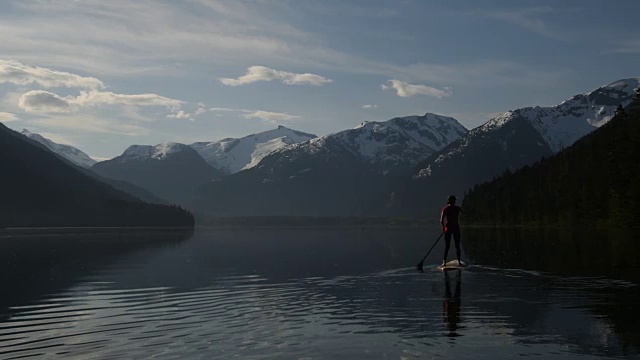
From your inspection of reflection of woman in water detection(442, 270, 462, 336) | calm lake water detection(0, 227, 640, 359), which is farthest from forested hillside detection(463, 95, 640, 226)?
reflection of woman in water detection(442, 270, 462, 336)

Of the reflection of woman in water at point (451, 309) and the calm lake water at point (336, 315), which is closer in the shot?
the calm lake water at point (336, 315)

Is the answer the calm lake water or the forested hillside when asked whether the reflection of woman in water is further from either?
the forested hillside

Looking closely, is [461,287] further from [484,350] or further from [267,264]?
[267,264]

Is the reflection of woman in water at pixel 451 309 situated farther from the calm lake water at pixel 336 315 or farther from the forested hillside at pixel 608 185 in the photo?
the forested hillside at pixel 608 185

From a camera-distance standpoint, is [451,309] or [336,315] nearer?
Answer: [336,315]

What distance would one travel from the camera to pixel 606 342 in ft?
63.2

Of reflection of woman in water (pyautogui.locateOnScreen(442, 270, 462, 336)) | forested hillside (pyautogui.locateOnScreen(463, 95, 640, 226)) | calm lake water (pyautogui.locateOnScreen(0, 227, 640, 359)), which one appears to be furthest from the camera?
forested hillside (pyautogui.locateOnScreen(463, 95, 640, 226))

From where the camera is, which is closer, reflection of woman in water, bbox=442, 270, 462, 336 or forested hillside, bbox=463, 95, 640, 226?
reflection of woman in water, bbox=442, 270, 462, 336

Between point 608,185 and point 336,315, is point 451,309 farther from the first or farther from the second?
point 608,185

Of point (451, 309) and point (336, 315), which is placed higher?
point (451, 309)

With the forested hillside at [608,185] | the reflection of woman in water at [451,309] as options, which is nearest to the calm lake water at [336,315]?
the reflection of woman in water at [451,309]

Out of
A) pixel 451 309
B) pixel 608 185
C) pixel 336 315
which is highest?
pixel 608 185

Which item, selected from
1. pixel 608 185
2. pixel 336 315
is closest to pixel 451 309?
pixel 336 315

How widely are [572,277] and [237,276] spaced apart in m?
21.9
